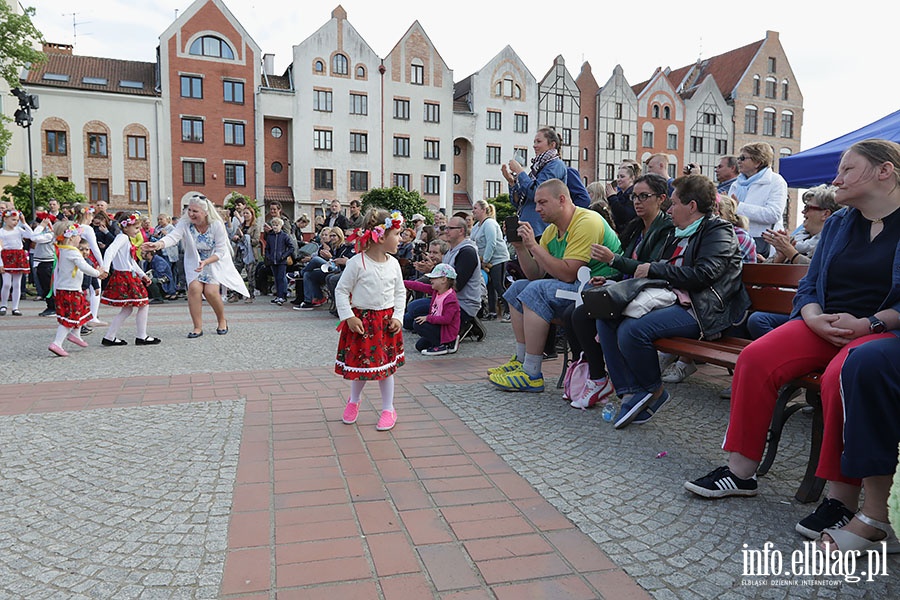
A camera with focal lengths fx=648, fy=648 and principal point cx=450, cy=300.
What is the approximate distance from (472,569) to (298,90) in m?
44.0

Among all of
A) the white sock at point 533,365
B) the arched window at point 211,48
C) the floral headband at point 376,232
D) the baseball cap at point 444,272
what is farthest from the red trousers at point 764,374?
the arched window at point 211,48

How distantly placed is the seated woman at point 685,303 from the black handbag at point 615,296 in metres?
0.09

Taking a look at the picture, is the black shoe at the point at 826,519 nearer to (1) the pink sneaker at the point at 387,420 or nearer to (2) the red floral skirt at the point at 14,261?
(1) the pink sneaker at the point at 387,420

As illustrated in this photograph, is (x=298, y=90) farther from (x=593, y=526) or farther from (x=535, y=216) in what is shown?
(x=593, y=526)

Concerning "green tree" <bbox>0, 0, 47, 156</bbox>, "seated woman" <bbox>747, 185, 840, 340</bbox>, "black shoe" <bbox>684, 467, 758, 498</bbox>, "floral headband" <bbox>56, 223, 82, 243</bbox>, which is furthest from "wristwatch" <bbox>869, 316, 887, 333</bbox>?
"green tree" <bbox>0, 0, 47, 156</bbox>

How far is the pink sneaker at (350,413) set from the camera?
15.3 ft

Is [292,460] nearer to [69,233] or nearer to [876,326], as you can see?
[876,326]

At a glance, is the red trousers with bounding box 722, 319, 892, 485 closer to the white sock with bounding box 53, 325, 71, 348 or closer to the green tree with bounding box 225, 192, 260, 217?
the white sock with bounding box 53, 325, 71, 348

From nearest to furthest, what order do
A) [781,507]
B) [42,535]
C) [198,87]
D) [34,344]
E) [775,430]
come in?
[42,535] < [781,507] < [775,430] < [34,344] < [198,87]

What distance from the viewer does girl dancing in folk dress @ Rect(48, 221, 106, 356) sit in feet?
25.4

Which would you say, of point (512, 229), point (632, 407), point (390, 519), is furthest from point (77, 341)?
point (632, 407)

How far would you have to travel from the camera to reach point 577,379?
17.1ft

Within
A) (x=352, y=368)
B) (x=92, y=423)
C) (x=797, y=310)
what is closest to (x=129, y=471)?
(x=92, y=423)

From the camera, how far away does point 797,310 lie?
352 centimetres
